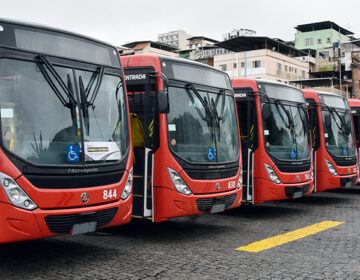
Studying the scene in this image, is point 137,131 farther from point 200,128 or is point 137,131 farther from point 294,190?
point 294,190

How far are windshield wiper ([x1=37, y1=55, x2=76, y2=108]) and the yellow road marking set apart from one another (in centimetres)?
344

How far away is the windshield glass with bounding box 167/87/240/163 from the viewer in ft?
28.2

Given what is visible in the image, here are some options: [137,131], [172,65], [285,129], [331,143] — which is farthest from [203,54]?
[137,131]

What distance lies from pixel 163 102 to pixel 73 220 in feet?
8.19

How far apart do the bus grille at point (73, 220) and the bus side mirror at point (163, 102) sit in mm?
1862

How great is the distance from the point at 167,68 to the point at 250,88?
3305 mm

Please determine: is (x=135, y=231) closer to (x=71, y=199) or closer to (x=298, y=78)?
(x=71, y=199)

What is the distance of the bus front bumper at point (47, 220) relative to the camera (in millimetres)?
5895

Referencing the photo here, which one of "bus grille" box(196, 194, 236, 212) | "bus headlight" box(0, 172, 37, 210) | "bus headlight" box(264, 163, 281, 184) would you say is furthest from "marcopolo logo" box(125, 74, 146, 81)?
"bus headlight" box(264, 163, 281, 184)

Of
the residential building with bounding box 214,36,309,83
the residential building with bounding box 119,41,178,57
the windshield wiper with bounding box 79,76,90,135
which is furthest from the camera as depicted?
the residential building with bounding box 119,41,178,57

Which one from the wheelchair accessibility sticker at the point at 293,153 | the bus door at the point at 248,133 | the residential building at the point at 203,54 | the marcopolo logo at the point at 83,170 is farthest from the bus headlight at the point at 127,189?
the residential building at the point at 203,54

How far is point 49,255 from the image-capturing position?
7496mm

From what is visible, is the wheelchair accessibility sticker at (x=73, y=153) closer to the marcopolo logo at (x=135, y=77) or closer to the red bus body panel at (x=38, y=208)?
the red bus body panel at (x=38, y=208)

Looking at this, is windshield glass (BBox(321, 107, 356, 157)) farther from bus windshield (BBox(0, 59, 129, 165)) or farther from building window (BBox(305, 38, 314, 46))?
building window (BBox(305, 38, 314, 46))
